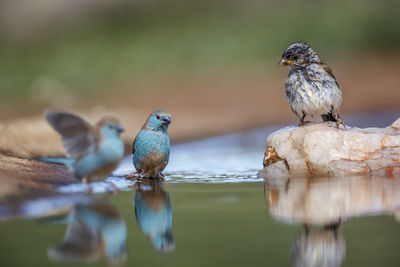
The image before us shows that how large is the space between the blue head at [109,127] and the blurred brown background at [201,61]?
7.38m

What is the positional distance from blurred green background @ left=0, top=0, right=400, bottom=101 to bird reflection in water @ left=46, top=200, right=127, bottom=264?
12512 mm

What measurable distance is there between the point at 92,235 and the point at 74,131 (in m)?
1.58

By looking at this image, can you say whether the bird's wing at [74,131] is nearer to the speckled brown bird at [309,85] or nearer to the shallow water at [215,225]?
the shallow water at [215,225]

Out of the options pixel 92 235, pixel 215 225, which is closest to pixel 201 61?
pixel 215 225

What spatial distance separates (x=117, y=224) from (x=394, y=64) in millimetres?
13652

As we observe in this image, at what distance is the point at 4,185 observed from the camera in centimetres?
588

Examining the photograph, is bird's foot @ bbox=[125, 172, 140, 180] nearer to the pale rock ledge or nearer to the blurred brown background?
the pale rock ledge

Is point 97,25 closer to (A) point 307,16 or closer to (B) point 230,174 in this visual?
(A) point 307,16

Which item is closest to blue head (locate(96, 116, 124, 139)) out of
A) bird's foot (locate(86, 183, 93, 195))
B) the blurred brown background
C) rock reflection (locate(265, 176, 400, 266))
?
bird's foot (locate(86, 183, 93, 195))

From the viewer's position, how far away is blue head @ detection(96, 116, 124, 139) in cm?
602

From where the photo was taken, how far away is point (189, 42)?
1955 centimetres

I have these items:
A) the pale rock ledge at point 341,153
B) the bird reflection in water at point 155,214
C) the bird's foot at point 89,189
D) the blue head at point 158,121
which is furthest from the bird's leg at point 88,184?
the pale rock ledge at point 341,153

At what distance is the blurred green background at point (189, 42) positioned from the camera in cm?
1848

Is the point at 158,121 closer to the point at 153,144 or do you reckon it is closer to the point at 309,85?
the point at 153,144
